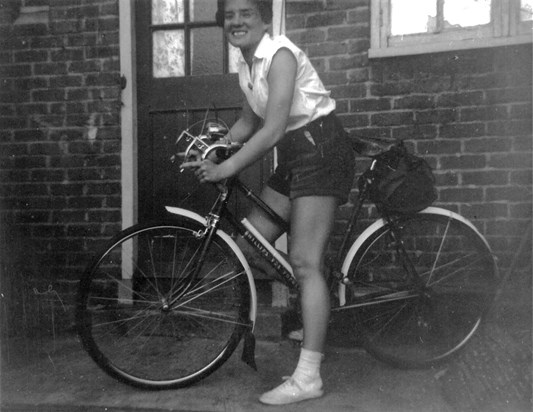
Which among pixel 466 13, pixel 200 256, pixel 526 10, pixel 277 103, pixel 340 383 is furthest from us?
pixel 466 13

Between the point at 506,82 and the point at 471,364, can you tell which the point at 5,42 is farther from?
the point at 471,364

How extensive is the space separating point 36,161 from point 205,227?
6.46ft

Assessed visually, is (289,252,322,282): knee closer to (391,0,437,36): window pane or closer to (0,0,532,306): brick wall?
(0,0,532,306): brick wall

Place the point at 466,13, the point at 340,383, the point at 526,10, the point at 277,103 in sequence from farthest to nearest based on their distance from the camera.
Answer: the point at 466,13
the point at 526,10
the point at 340,383
the point at 277,103

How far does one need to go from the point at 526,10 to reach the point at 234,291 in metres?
2.38

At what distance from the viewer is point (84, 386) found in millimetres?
3102

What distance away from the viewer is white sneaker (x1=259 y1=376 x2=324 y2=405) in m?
2.81

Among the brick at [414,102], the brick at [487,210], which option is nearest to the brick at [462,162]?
the brick at [487,210]

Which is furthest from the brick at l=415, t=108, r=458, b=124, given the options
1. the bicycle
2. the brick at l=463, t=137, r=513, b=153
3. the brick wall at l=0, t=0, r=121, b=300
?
the brick wall at l=0, t=0, r=121, b=300

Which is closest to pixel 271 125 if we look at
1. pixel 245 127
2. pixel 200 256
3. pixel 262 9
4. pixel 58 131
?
pixel 245 127

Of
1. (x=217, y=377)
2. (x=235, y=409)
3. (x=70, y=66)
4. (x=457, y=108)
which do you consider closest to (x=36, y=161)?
(x=70, y=66)

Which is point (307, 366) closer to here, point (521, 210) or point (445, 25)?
point (521, 210)

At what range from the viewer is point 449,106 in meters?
3.73

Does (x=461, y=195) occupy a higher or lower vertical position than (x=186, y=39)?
lower
